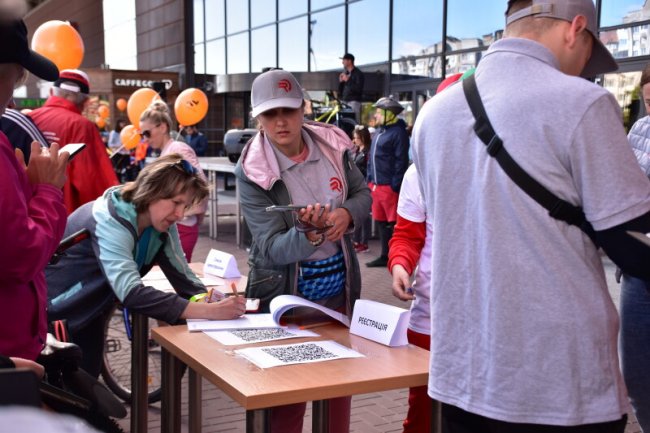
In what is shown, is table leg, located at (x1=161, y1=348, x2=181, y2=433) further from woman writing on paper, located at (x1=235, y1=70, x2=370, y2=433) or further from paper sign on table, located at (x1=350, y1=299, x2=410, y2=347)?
paper sign on table, located at (x1=350, y1=299, x2=410, y2=347)

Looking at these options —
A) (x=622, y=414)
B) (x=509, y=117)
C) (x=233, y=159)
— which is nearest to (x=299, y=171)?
(x=509, y=117)

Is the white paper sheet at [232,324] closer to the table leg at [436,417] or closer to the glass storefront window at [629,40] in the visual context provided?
the table leg at [436,417]

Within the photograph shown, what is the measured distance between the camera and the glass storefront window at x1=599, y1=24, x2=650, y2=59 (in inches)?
347

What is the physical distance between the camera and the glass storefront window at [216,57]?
22491 mm

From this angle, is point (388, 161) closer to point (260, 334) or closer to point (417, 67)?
point (417, 67)

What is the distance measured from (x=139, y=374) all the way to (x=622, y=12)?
8450 mm

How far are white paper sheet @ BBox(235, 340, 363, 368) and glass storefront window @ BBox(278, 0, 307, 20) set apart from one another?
16.2 m

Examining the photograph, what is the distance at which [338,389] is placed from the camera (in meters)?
2.00

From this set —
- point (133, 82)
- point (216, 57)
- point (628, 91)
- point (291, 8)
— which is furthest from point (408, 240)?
point (133, 82)

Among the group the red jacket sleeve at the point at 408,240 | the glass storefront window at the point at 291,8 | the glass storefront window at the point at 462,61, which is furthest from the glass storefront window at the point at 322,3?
the red jacket sleeve at the point at 408,240

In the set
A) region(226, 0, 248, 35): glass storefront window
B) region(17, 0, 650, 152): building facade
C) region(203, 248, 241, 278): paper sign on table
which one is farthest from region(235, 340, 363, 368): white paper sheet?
region(226, 0, 248, 35): glass storefront window

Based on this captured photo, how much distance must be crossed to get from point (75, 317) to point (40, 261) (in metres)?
1.49

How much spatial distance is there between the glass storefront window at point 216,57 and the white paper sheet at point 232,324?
20578mm

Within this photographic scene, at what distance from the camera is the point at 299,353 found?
7.48ft
